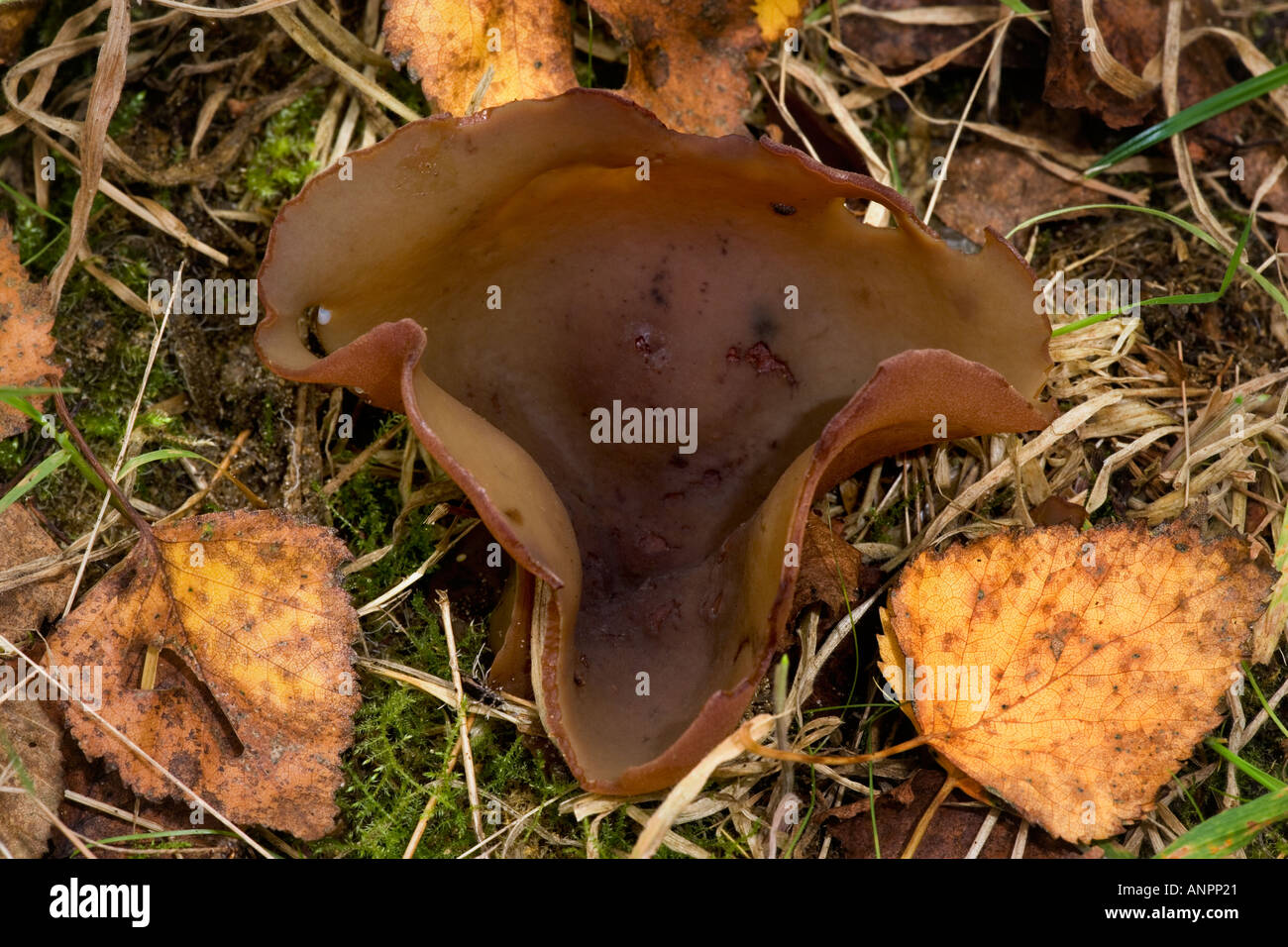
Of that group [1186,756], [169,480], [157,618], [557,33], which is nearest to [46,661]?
[157,618]

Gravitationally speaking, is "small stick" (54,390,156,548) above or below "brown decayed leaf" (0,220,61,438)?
below

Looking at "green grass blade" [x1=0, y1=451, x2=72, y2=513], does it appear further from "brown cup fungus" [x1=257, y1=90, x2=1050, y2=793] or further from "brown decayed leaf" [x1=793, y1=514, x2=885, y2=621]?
"brown decayed leaf" [x1=793, y1=514, x2=885, y2=621]

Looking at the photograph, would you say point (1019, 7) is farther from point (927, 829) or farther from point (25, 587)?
point (25, 587)

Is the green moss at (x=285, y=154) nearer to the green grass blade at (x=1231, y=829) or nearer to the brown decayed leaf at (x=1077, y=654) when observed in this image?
the brown decayed leaf at (x=1077, y=654)

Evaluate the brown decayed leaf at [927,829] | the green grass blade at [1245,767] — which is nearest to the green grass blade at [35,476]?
the brown decayed leaf at [927,829]

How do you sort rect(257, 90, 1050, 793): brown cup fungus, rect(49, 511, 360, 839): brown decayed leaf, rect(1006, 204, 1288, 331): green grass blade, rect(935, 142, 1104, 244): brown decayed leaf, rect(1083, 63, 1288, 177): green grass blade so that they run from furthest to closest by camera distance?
rect(935, 142, 1104, 244): brown decayed leaf < rect(1006, 204, 1288, 331): green grass blade < rect(1083, 63, 1288, 177): green grass blade < rect(49, 511, 360, 839): brown decayed leaf < rect(257, 90, 1050, 793): brown cup fungus

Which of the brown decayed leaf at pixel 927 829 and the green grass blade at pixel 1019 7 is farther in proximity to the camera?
the green grass blade at pixel 1019 7

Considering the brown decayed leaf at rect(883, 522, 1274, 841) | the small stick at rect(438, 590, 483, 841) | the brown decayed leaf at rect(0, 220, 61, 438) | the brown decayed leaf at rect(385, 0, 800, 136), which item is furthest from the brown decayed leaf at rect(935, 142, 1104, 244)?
the brown decayed leaf at rect(0, 220, 61, 438)

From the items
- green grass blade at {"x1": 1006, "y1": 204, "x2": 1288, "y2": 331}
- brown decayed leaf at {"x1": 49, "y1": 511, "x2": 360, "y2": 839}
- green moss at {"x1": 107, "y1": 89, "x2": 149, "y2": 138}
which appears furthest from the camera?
green moss at {"x1": 107, "y1": 89, "x2": 149, "y2": 138}
